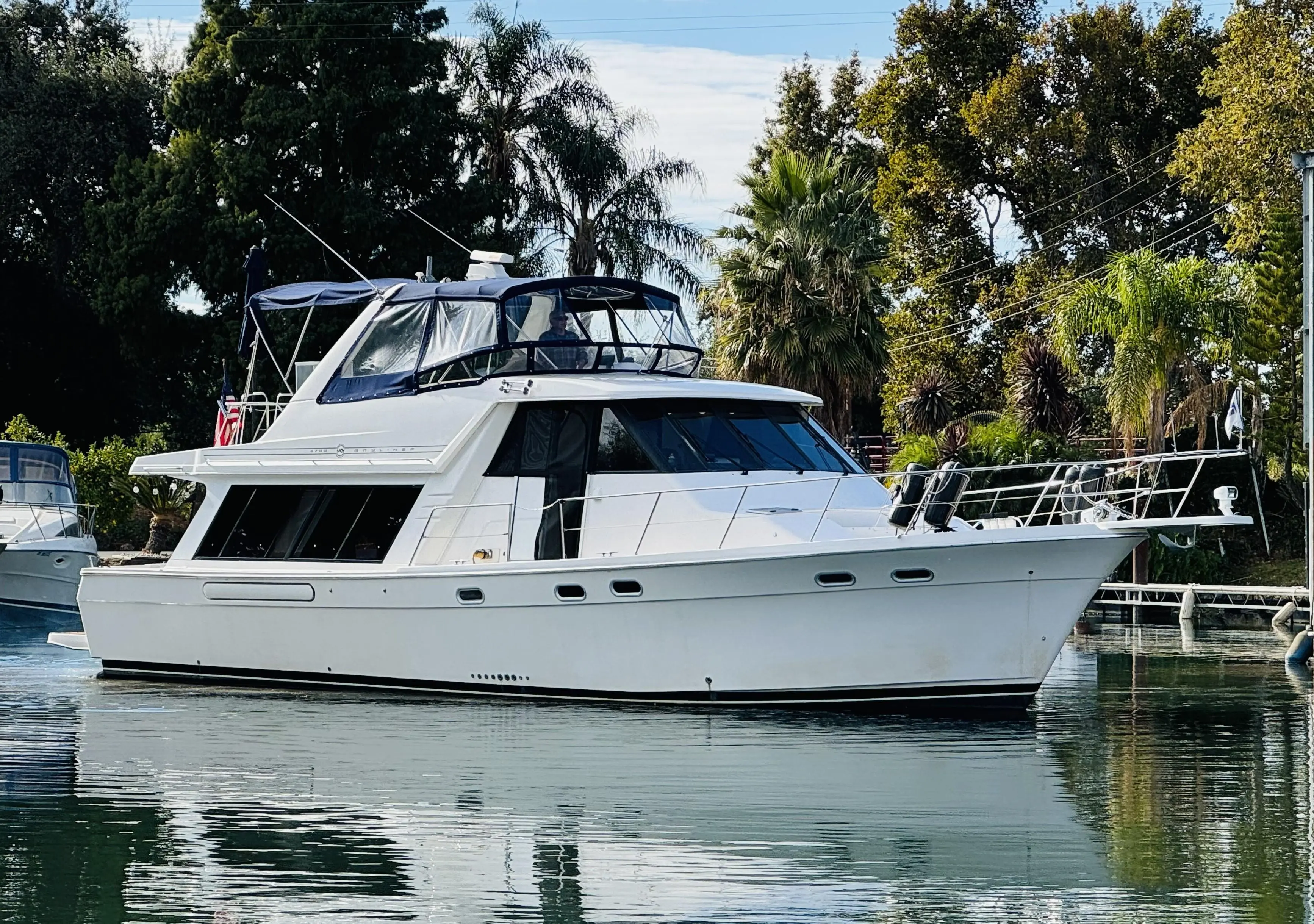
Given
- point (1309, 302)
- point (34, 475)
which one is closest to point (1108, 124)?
point (1309, 302)

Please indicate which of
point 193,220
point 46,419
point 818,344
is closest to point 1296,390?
point 818,344

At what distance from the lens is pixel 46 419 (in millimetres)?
47625

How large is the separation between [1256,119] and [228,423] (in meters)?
18.3

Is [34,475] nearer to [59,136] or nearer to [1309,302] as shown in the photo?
[1309,302]

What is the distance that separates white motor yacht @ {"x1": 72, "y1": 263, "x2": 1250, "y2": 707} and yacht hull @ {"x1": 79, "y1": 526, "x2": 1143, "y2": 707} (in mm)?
21

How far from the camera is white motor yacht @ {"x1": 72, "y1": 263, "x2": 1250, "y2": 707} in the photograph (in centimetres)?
1499

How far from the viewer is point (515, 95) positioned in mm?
43750

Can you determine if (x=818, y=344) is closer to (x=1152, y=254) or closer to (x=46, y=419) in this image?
(x=1152, y=254)

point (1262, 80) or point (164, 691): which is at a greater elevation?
point (1262, 80)

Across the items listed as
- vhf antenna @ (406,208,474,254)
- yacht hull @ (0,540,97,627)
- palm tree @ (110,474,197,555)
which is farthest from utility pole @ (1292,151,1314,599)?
palm tree @ (110,474,197,555)

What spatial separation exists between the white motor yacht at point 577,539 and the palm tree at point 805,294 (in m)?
13.9

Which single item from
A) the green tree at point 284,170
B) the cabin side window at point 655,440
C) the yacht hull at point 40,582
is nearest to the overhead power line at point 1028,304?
the green tree at point 284,170

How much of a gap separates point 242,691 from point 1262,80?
20577 millimetres

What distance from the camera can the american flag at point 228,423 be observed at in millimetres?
20109
